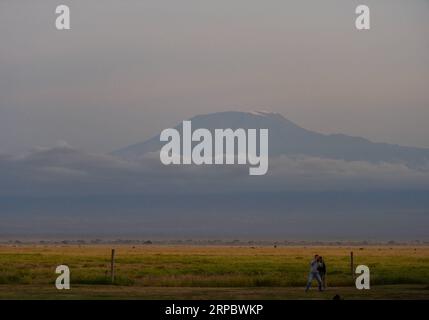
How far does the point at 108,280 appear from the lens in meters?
37.2
